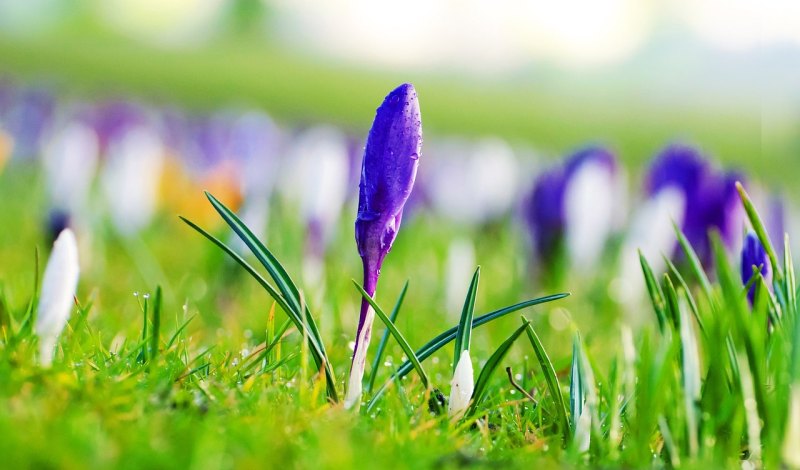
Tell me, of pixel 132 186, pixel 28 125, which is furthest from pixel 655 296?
pixel 28 125

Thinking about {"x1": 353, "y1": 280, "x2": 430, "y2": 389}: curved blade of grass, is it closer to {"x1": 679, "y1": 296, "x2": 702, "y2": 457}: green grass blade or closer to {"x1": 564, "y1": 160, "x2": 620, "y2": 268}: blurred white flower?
{"x1": 679, "y1": 296, "x2": 702, "y2": 457}: green grass blade

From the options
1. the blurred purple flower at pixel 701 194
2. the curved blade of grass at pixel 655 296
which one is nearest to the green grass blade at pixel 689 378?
the curved blade of grass at pixel 655 296

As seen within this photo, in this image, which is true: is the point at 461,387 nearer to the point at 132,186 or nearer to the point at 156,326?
the point at 156,326

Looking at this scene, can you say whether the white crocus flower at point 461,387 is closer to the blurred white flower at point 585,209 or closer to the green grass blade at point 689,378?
the green grass blade at point 689,378

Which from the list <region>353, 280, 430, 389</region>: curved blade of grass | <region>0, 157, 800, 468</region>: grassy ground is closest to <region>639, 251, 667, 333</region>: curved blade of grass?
<region>0, 157, 800, 468</region>: grassy ground

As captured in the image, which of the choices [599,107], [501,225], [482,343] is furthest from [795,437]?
[599,107]
